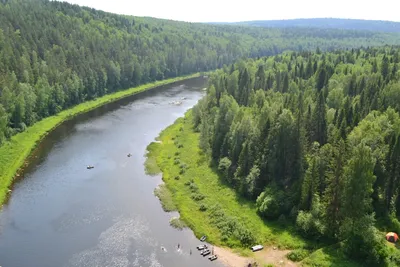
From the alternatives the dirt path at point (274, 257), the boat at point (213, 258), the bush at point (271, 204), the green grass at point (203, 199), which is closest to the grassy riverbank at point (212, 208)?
the green grass at point (203, 199)

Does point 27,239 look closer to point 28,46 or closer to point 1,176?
point 1,176

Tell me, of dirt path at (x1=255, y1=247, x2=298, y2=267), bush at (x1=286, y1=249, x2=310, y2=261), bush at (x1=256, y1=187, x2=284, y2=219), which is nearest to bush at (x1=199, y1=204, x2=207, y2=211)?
bush at (x1=256, y1=187, x2=284, y2=219)

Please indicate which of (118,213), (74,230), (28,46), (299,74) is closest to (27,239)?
(74,230)

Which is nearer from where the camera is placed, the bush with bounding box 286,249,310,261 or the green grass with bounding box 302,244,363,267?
the green grass with bounding box 302,244,363,267

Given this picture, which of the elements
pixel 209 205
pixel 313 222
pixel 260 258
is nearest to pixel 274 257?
pixel 260 258

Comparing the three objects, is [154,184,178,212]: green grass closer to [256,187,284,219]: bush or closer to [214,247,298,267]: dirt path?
[214,247,298,267]: dirt path

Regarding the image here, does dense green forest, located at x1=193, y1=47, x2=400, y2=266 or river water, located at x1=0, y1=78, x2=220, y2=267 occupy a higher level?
dense green forest, located at x1=193, y1=47, x2=400, y2=266
